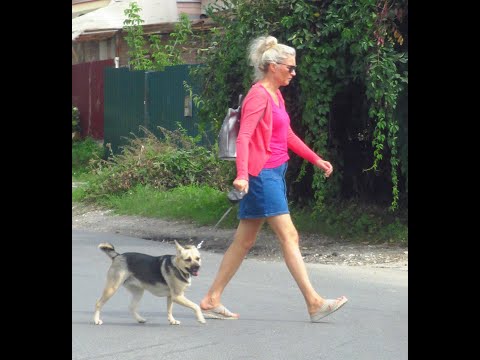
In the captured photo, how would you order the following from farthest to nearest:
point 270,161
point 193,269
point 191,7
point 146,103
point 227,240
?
1. point 191,7
2. point 146,103
3. point 227,240
4. point 270,161
5. point 193,269

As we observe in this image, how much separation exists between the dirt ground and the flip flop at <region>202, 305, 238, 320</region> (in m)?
3.00

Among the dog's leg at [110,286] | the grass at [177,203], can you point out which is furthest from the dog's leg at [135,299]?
the grass at [177,203]

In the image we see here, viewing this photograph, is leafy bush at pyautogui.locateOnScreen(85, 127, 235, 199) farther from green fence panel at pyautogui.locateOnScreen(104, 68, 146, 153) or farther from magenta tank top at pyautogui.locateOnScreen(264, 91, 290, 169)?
magenta tank top at pyautogui.locateOnScreen(264, 91, 290, 169)

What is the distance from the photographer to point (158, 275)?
8398 millimetres

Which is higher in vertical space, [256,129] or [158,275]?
[256,129]

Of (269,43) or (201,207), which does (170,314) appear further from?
(201,207)

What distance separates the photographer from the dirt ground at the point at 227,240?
11.9 meters

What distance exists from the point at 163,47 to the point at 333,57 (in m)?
14.9

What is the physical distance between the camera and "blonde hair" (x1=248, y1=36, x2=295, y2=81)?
8.49 metres

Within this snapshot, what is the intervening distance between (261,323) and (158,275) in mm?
885

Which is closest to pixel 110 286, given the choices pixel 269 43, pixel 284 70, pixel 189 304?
pixel 189 304

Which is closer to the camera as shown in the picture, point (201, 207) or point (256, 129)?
point (256, 129)
